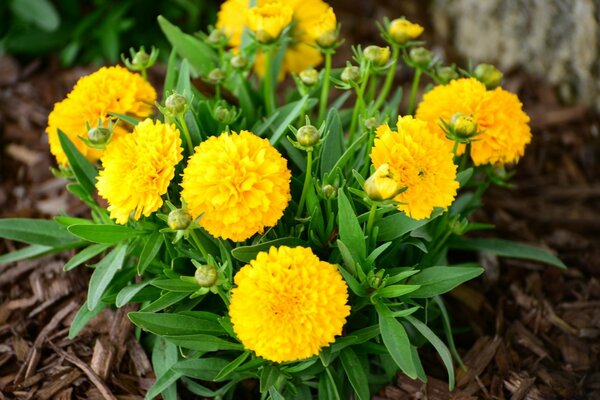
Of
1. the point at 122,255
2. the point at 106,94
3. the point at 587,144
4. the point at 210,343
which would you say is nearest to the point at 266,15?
the point at 106,94

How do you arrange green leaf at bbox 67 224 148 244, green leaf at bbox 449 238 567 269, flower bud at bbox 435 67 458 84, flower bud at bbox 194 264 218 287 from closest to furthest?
flower bud at bbox 194 264 218 287 → green leaf at bbox 67 224 148 244 → flower bud at bbox 435 67 458 84 → green leaf at bbox 449 238 567 269

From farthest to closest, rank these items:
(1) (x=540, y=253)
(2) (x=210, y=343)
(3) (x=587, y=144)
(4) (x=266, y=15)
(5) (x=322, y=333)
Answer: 1. (3) (x=587, y=144)
2. (1) (x=540, y=253)
3. (4) (x=266, y=15)
4. (2) (x=210, y=343)
5. (5) (x=322, y=333)

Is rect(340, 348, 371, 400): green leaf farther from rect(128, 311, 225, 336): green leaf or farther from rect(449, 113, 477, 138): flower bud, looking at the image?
rect(449, 113, 477, 138): flower bud

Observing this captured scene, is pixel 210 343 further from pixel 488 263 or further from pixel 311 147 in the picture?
pixel 488 263

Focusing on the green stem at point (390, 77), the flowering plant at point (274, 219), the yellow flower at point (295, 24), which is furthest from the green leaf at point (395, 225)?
the yellow flower at point (295, 24)

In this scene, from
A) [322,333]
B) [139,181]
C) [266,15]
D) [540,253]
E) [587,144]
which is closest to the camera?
[322,333]

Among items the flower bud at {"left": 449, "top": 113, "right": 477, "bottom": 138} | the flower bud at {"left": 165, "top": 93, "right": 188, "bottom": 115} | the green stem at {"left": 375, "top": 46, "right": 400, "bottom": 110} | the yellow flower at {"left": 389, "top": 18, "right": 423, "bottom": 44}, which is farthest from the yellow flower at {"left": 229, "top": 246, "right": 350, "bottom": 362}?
the yellow flower at {"left": 389, "top": 18, "right": 423, "bottom": 44}
